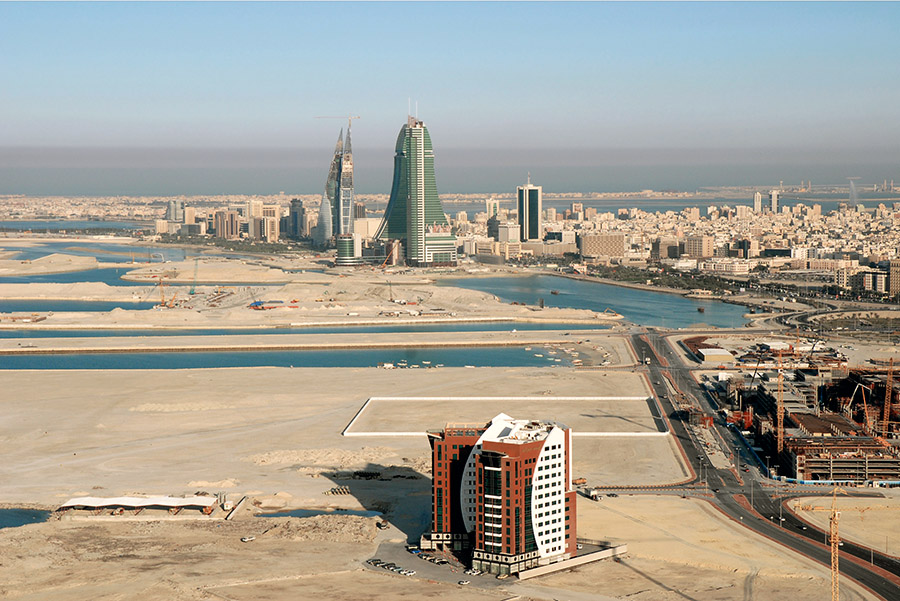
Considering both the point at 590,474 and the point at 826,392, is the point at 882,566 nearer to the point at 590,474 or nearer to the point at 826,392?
the point at 590,474

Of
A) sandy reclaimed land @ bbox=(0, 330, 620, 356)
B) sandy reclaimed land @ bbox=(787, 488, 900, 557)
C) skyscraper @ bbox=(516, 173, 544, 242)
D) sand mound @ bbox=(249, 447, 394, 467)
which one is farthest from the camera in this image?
skyscraper @ bbox=(516, 173, 544, 242)

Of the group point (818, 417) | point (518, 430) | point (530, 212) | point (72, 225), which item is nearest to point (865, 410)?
point (818, 417)

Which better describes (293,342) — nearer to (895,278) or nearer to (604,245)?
(895,278)

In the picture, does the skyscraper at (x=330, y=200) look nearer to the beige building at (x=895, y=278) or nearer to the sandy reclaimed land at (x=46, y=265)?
the sandy reclaimed land at (x=46, y=265)

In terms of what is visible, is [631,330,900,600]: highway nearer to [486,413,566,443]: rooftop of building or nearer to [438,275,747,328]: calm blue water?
[486,413,566,443]: rooftop of building

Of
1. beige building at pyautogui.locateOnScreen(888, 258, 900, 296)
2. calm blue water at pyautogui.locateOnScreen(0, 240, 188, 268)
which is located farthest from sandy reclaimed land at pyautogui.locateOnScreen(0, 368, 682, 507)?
calm blue water at pyautogui.locateOnScreen(0, 240, 188, 268)
